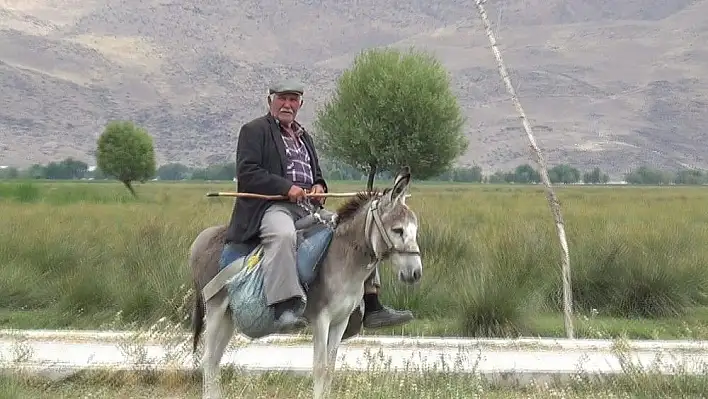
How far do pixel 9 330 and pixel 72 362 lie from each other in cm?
242

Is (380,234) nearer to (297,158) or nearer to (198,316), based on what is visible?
(297,158)

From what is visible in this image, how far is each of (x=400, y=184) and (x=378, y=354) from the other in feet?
7.90

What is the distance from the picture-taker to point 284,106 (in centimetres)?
791

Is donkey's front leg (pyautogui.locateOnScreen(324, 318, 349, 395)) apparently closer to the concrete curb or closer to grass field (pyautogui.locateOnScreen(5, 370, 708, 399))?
grass field (pyautogui.locateOnScreen(5, 370, 708, 399))

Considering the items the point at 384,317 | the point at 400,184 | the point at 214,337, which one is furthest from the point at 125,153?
the point at 400,184

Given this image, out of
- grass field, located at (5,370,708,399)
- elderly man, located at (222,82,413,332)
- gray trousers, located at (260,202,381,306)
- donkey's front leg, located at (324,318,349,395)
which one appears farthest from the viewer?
grass field, located at (5,370,708,399)

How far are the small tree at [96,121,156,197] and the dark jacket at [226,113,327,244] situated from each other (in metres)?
59.1

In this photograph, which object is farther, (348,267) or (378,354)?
(378,354)

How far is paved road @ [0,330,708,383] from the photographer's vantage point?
9.41 meters

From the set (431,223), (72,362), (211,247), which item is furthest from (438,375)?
(431,223)

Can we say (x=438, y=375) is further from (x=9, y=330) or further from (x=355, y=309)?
(x=9, y=330)

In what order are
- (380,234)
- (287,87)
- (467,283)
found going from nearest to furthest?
(380,234)
(287,87)
(467,283)

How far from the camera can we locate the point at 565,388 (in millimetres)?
9156

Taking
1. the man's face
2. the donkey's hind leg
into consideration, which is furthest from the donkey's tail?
the man's face
